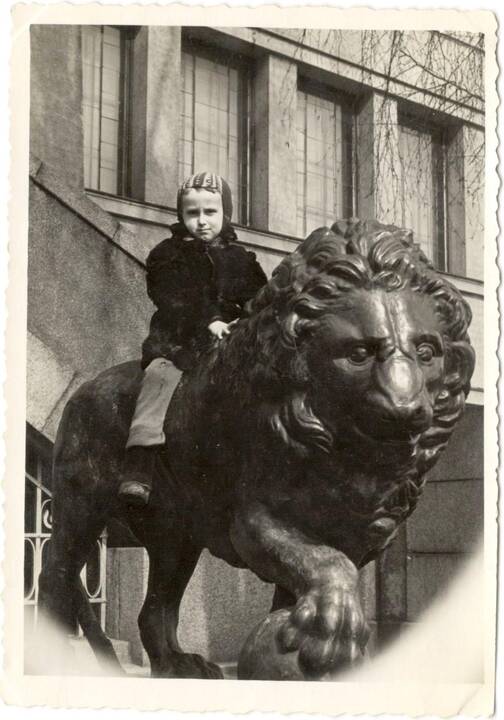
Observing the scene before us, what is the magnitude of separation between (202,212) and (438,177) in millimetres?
1238

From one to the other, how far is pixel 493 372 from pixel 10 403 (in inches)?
49.0

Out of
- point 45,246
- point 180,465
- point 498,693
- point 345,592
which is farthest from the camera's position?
point 45,246

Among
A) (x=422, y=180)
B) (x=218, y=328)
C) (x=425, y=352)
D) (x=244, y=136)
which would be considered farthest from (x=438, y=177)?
(x=425, y=352)

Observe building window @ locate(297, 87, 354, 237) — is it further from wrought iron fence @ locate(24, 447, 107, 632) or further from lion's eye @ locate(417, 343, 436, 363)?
lion's eye @ locate(417, 343, 436, 363)

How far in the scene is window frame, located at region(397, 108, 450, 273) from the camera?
3141 mm

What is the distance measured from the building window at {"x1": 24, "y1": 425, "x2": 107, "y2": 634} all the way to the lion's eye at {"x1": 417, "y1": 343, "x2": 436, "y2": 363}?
1.18 meters

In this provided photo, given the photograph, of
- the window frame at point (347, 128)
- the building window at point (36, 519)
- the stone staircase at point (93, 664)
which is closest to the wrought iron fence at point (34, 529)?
the building window at point (36, 519)

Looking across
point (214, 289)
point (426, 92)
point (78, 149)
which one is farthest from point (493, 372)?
point (78, 149)

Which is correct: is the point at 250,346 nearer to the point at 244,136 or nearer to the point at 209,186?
the point at 209,186

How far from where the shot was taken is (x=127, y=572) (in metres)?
2.93

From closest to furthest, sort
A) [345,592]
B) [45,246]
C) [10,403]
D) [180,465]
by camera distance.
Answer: [345,592] < [180,465] < [10,403] < [45,246]

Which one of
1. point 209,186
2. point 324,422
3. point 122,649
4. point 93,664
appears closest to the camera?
point 324,422

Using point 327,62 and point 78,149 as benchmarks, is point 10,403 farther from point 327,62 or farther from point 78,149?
point 327,62

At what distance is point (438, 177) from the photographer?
3.29 metres
